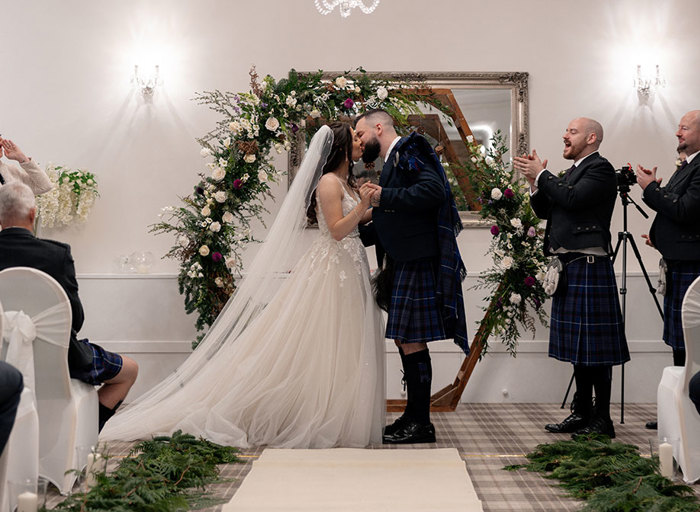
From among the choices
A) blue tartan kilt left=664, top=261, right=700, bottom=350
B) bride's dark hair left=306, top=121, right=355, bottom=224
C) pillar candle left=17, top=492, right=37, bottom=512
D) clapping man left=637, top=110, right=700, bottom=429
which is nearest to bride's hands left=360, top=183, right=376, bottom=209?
bride's dark hair left=306, top=121, right=355, bottom=224

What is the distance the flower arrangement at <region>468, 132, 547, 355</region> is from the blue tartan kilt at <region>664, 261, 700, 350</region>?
3.02 feet

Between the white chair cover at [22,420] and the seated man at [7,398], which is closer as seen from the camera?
the seated man at [7,398]

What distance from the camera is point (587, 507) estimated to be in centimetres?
286

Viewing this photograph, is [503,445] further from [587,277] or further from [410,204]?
[410,204]

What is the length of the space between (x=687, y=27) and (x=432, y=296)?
3.67m

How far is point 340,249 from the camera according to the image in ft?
14.3

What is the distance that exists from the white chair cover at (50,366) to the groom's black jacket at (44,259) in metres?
0.14

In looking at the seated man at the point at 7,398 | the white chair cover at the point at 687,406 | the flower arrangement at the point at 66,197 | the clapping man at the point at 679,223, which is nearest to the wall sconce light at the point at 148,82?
the flower arrangement at the point at 66,197

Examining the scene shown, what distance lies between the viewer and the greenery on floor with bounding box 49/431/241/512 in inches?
107

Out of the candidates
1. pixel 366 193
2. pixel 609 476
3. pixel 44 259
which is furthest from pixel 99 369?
pixel 609 476

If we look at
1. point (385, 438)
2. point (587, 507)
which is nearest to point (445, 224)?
point (385, 438)

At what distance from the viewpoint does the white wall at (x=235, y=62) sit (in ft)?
20.0

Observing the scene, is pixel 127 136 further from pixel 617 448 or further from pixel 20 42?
pixel 617 448

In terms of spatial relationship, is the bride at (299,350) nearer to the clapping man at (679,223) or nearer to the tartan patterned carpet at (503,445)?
the tartan patterned carpet at (503,445)
